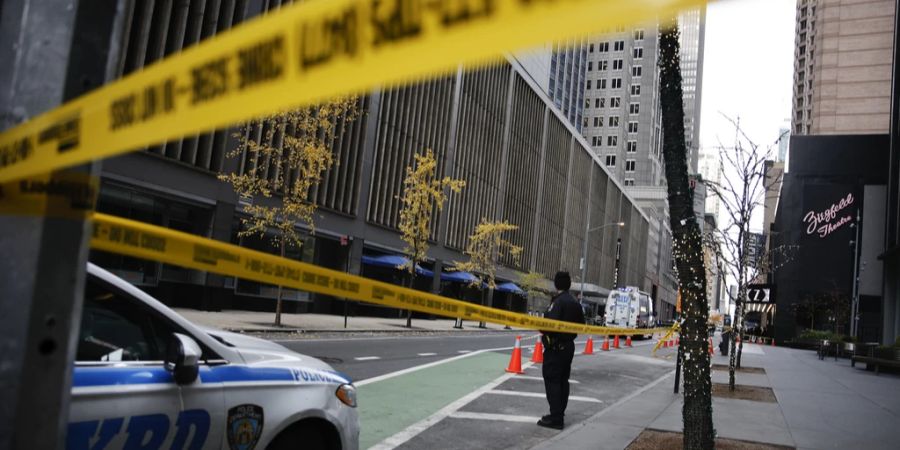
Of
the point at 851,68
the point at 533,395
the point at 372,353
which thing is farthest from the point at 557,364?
the point at 851,68

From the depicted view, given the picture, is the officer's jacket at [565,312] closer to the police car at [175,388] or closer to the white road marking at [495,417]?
the white road marking at [495,417]

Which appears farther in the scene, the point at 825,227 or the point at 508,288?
the point at 508,288

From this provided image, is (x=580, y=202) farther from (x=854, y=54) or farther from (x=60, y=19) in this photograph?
(x=60, y=19)

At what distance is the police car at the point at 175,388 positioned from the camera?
2867 millimetres

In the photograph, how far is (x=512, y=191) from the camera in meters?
59.2

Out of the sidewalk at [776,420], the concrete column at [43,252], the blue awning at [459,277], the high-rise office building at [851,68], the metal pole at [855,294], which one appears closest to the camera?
the concrete column at [43,252]

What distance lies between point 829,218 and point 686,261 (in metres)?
50.0

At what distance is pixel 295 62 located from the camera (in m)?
1.33

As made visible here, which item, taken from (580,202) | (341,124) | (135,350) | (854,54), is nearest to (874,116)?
(854,54)

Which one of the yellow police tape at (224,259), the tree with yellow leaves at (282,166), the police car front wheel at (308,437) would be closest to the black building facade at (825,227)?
the tree with yellow leaves at (282,166)

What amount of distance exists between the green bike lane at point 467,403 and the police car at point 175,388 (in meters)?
3.10

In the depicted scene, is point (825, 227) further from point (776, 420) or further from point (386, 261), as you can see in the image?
point (776, 420)

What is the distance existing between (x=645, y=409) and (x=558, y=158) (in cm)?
6512

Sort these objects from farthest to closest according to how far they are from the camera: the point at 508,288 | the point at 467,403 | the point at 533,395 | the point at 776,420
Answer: the point at 508,288
the point at 533,395
the point at 467,403
the point at 776,420
